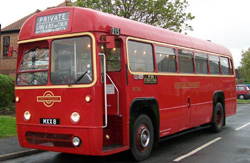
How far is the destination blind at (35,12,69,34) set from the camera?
6486mm

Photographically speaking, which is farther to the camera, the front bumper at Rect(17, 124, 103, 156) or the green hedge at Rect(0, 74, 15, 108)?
the green hedge at Rect(0, 74, 15, 108)

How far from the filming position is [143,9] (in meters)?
21.3

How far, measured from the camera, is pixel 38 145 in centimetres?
657

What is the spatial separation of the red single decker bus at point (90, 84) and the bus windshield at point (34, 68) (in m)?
0.02

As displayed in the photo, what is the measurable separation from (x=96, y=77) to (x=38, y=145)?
78.3 inches

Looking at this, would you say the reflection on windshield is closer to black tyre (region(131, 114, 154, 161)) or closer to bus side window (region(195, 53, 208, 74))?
black tyre (region(131, 114, 154, 161))

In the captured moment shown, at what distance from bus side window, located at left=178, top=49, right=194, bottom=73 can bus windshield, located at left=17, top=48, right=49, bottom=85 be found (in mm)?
4141

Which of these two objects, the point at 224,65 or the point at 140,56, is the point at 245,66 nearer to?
the point at 224,65

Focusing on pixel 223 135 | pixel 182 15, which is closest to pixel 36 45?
pixel 223 135

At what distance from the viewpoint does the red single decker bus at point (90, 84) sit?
610 cm

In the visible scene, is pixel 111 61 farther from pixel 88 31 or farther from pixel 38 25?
pixel 38 25

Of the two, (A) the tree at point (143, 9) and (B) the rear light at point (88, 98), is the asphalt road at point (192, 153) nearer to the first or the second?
(B) the rear light at point (88, 98)

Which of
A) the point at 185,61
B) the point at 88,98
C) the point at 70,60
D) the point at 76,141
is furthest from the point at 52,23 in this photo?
the point at 185,61

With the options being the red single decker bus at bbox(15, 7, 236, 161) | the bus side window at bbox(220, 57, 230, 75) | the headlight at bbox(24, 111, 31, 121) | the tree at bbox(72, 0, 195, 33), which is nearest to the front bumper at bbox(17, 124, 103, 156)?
the red single decker bus at bbox(15, 7, 236, 161)
